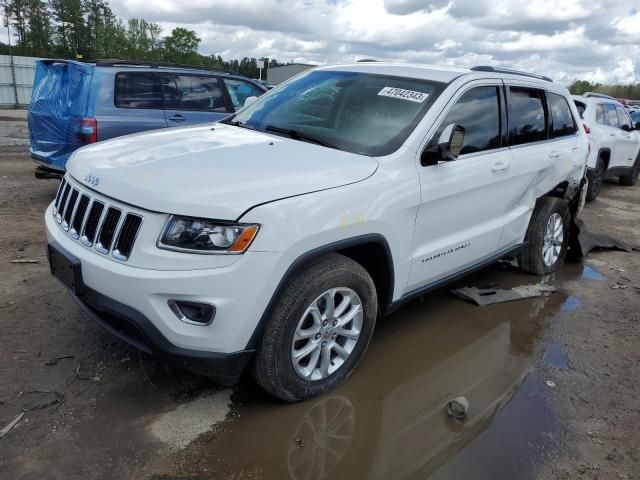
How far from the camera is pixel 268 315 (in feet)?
8.66

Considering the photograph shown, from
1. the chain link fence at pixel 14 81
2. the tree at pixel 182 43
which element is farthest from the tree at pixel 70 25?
the chain link fence at pixel 14 81

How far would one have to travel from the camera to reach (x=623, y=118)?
1091cm

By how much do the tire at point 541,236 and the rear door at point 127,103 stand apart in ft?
15.9

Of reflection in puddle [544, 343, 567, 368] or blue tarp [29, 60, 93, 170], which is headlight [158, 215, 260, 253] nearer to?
reflection in puddle [544, 343, 567, 368]

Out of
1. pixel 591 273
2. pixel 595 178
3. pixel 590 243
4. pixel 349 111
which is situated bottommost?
pixel 591 273

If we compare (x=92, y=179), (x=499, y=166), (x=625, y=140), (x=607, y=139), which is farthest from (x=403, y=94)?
(x=625, y=140)

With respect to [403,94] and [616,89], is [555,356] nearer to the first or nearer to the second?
[403,94]

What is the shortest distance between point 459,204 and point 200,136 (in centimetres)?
183

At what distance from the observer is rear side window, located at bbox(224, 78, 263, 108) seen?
8117 millimetres

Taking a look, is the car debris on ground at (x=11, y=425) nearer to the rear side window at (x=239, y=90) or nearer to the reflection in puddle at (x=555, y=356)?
the reflection in puddle at (x=555, y=356)

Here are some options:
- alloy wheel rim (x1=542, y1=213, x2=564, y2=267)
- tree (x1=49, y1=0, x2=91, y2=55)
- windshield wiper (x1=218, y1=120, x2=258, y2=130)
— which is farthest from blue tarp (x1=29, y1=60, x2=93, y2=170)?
tree (x1=49, y1=0, x2=91, y2=55)

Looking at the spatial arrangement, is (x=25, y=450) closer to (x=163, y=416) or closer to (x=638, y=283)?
(x=163, y=416)

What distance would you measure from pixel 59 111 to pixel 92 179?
4.52 meters

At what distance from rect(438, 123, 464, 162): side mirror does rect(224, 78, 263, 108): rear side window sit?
537cm
